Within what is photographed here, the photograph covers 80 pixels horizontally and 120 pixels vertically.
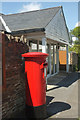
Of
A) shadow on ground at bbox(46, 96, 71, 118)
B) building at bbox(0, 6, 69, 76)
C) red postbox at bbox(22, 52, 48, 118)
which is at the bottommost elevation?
shadow on ground at bbox(46, 96, 71, 118)

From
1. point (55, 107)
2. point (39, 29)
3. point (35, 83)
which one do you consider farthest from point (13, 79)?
point (39, 29)

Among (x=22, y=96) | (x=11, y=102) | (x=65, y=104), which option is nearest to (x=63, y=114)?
(x=65, y=104)

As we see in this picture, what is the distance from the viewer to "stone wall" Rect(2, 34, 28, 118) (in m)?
3.53

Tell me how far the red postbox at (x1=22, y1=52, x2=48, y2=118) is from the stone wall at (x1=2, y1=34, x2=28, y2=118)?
16.3 inches

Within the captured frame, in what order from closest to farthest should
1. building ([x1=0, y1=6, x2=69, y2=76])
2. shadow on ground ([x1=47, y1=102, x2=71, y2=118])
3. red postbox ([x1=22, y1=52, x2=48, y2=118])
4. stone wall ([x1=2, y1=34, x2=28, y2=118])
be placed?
1. stone wall ([x1=2, y1=34, x2=28, y2=118])
2. red postbox ([x1=22, y1=52, x2=48, y2=118])
3. shadow on ground ([x1=47, y1=102, x2=71, y2=118])
4. building ([x1=0, y1=6, x2=69, y2=76])

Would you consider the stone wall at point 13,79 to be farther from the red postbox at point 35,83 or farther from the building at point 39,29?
the building at point 39,29

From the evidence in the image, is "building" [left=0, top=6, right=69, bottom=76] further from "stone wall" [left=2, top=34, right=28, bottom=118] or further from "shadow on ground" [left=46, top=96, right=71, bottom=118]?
"shadow on ground" [left=46, top=96, right=71, bottom=118]

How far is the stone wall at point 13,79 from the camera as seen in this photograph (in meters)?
3.53

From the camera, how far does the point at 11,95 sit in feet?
12.2

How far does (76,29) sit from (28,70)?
41.9 feet

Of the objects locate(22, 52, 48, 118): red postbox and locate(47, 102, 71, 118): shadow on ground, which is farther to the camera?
locate(47, 102, 71, 118): shadow on ground

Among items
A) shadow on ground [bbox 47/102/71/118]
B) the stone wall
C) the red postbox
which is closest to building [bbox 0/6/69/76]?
the stone wall

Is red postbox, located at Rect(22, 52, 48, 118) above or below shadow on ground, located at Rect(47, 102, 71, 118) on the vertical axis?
above

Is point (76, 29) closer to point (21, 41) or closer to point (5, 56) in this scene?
point (21, 41)
